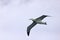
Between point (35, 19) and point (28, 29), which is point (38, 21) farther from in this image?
point (28, 29)

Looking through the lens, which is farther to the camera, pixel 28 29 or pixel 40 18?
pixel 28 29

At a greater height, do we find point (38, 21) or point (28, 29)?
point (38, 21)

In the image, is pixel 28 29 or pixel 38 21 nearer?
pixel 38 21

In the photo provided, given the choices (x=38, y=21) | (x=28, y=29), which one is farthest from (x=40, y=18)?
(x=28, y=29)

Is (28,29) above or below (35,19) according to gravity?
below

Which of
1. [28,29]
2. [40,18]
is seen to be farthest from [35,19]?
[28,29]

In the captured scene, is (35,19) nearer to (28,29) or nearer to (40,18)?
(40,18)
